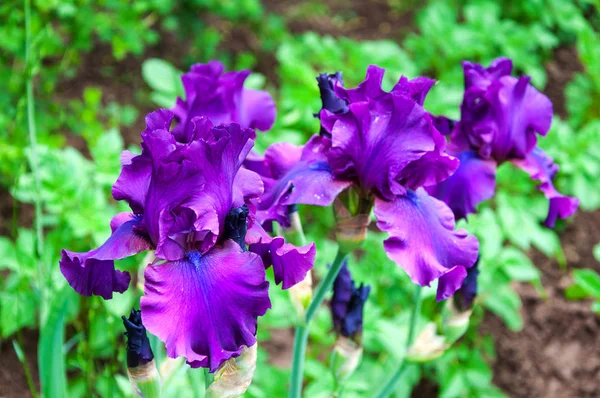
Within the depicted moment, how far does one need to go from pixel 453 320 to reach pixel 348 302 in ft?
0.80

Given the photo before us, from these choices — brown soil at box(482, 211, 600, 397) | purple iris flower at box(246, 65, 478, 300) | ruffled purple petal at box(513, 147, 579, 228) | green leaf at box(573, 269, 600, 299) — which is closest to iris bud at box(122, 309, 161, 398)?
purple iris flower at box(246, 65, 478, 300)

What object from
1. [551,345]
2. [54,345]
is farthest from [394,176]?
[551,345]

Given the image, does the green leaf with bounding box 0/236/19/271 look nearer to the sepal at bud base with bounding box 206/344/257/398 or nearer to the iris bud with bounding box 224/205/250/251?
the sepal at bud base with bounding box 206/344/257/398

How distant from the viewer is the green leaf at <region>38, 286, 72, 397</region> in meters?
1.10

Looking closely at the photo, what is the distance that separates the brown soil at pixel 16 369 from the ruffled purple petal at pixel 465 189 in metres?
1.35

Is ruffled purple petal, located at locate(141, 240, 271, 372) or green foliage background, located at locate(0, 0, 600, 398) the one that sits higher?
ruffled purple petal, located at locate(141, 240, 271, 372)

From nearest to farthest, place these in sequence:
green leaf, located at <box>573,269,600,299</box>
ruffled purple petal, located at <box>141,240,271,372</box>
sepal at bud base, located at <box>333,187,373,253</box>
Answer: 1. ruffled purple petal, located at <box>141,240,271,372</box>
2. sepal at bud base, located at <box>333,187,373,253</box>
3. green leaf, located at <box>573,269,600,299</box>

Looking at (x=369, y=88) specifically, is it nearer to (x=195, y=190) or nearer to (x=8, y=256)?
(x=195, y=190)

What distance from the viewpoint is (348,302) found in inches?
48.3

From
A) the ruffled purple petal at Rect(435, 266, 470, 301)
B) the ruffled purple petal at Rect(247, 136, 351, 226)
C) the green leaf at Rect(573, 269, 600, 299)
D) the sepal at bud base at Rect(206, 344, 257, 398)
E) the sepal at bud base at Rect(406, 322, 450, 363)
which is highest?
the ruffled purple petal at Rect(247, 136, 351, 226)

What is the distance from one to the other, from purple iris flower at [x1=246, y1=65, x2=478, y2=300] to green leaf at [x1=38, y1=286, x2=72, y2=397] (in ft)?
1.23

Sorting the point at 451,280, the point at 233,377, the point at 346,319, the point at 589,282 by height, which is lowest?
the point at 589,282

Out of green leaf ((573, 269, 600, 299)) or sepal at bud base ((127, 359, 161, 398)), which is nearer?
sepal at bud base ((127, 359, 161, 398))

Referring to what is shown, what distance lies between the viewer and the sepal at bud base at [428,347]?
A: 1.34 metres
